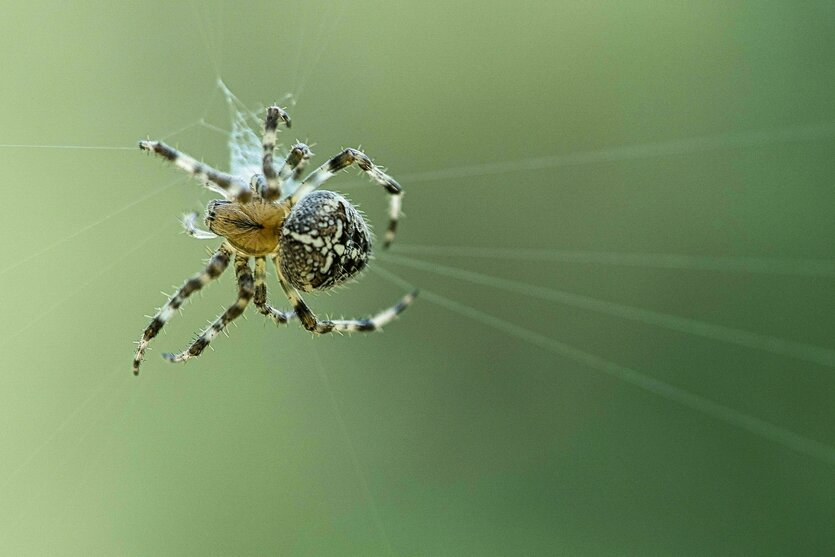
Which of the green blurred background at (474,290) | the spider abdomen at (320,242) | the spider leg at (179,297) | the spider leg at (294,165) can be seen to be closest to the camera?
the spider leg at (179,297)

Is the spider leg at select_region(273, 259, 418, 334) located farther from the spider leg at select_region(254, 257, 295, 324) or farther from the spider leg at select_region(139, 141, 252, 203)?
the spider leg at select_region(139, 141, 252, 203)

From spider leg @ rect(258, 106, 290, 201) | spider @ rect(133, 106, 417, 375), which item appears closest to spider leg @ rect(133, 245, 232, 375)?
spider @ rect(133, 106, 417, 375)

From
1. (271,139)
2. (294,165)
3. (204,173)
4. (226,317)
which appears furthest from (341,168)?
(226,317)

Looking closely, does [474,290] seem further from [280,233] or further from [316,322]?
[280,233]

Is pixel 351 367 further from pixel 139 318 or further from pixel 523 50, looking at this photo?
pixel 523 50

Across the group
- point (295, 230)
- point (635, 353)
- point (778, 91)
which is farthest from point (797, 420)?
point (295, 230)

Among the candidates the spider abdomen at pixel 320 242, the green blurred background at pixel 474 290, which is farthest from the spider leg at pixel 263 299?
the green blurred background at pixel 474 290

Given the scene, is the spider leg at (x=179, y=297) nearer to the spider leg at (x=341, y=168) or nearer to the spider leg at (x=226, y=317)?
the spider leg at (x=226, y=317)
